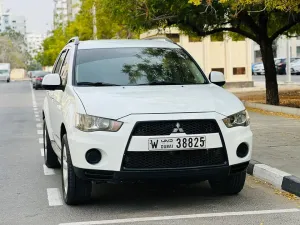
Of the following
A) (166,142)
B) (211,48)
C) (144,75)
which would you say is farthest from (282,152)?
(211,48)

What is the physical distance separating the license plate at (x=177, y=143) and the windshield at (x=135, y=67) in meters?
1.29

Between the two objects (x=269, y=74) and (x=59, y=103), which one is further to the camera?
(x=269, y=74)

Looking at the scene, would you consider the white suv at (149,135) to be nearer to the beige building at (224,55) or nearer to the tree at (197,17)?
the tree at (197,17)

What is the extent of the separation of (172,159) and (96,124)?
824 mm

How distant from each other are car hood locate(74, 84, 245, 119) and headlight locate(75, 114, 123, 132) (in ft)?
0.16

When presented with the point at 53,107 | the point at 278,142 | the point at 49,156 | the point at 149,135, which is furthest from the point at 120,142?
the point at 278,142

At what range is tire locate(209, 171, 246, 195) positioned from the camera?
6551 mm

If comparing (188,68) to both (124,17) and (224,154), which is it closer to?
(224,154)

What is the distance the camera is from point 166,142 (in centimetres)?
570

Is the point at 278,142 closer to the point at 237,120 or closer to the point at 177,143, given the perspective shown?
the point at 237,120

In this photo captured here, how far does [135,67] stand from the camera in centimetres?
708

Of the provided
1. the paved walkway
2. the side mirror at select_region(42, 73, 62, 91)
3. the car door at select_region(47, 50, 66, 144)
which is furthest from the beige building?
the side mirror at select_region(42, 73, 62, 91)

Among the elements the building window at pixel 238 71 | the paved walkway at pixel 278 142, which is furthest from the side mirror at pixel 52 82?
the building window at pixel 238 71

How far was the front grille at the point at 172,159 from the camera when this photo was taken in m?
5.74
